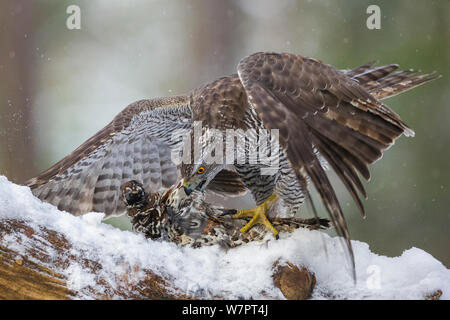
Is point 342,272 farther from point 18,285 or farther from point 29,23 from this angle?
point 29,23

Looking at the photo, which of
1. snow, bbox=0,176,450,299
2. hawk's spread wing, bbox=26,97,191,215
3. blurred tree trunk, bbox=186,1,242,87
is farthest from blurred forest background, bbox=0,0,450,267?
snow, bbox=0,176,450,299

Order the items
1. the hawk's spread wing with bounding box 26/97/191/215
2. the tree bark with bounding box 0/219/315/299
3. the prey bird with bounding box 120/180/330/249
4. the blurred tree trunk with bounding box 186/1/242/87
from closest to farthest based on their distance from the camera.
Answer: the tree bark with bounding box 0/219/315/299 → the prey bird with bounding box 120/180/330/249 → the hawk's spread wing with bounding box 26/97/191/215 → the blurred tree trunk with bounding box 186/1/242/87

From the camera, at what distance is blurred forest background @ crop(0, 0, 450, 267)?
24.5ft

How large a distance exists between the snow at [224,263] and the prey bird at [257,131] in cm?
53

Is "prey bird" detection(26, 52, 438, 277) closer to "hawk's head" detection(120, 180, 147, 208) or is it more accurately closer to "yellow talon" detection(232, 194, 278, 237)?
"yellow talon" detection(232, 194, 278, 237)

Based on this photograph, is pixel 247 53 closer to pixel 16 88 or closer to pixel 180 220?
pixel 16 88

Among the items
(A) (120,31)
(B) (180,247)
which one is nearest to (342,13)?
(A) (120,31)

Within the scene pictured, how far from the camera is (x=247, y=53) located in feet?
24.9

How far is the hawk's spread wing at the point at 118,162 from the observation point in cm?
459

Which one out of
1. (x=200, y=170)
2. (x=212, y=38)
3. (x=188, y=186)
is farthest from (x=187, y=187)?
(x=212, y=38)

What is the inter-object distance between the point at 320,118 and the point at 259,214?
1221 mm

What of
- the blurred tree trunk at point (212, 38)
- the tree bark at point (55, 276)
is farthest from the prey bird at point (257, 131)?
the blurred tree trunk at point (212, 38)

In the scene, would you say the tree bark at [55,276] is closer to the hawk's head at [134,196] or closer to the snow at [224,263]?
the snow at [224,263]

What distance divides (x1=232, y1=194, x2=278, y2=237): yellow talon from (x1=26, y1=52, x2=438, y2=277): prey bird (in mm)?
12
